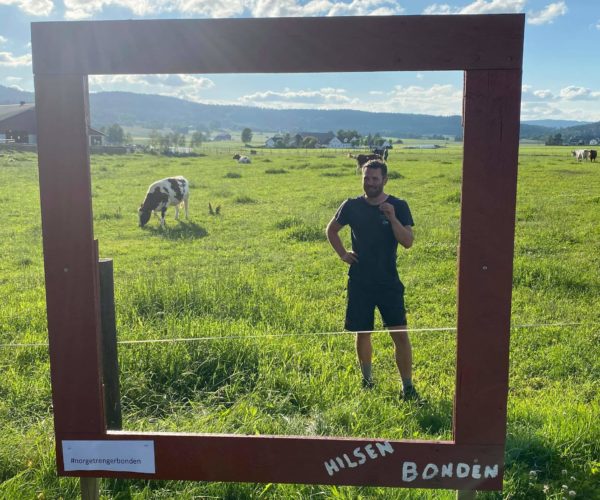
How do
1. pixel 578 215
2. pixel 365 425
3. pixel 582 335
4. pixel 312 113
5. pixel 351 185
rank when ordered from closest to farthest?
pixel 312 113 → pixel 365 425 → pixel 582 335 → pixel 578 215 → pixel 351 185

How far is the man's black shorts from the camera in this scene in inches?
165

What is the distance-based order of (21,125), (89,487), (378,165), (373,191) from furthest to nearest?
1. (21,125)
2. (373,191)
3. (378,165)
4. (89,487)

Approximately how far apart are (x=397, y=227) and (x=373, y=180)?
337 mm

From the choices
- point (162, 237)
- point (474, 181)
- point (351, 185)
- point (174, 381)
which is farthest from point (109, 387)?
point (351, 185)

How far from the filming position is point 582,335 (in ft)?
19.0

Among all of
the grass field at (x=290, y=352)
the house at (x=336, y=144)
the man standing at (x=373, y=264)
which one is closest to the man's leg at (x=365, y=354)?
the man standing at (x=373, y=264)

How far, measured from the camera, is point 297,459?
246 centimetres

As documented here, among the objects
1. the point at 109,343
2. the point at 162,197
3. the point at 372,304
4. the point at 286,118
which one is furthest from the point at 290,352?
the point at 162,197

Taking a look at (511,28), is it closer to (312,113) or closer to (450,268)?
(312,113)

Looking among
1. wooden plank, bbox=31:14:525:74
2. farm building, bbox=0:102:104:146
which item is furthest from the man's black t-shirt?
wooden plank, bbox=31:14:525:74

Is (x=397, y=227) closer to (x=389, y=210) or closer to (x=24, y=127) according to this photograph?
(x=389, y=210)

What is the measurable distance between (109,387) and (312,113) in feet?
5.91

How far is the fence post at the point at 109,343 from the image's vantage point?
2.97m

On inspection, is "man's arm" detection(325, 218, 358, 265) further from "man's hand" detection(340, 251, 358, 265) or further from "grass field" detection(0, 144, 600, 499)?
"grass field" detection(0, 144, 600, 499)
